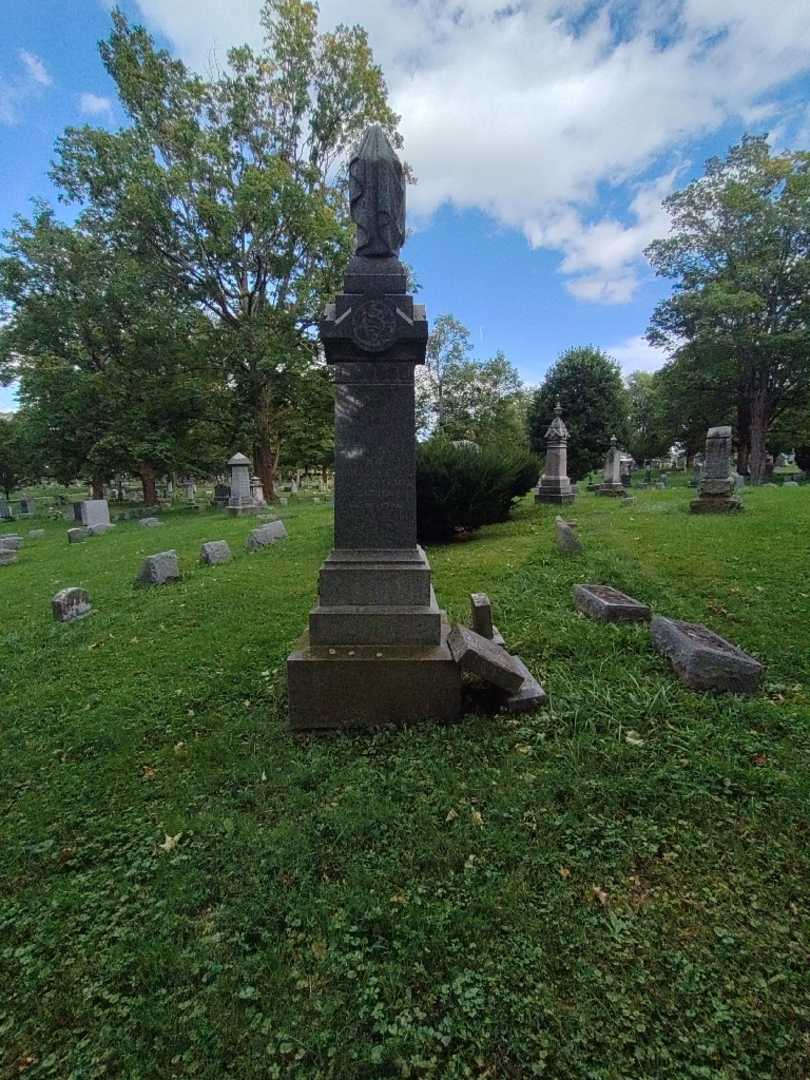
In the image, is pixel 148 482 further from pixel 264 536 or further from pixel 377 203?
pixel 377 203

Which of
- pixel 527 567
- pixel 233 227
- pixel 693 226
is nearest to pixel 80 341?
pixel 233 227

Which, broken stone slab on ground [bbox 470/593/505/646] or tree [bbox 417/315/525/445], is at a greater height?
tree [bbox 417/315/525/445]

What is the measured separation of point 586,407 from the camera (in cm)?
2217

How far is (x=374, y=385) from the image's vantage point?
11.5ft

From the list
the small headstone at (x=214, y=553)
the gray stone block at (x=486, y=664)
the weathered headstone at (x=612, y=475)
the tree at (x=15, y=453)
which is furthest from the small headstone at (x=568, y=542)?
the tree at (x=15, y=453)

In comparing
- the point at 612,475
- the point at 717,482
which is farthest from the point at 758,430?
the point at 717,482

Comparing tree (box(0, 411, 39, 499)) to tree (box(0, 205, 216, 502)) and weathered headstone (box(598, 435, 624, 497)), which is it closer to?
tree (box(0, 205, 216, 502))

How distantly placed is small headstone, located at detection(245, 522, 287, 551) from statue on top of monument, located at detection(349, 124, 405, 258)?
672 cm

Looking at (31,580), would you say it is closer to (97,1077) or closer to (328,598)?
(328,598)

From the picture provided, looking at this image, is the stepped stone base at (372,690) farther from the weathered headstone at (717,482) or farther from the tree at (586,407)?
the tree at (586,407)

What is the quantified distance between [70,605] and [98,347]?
67.1 feet

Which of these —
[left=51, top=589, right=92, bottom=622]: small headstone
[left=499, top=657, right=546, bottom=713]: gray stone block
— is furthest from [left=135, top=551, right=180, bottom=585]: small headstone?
[left=499, top=657, right=546, bottom=713]: gray stone block

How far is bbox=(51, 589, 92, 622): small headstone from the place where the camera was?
19.4 feet

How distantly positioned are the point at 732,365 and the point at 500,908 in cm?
2603
